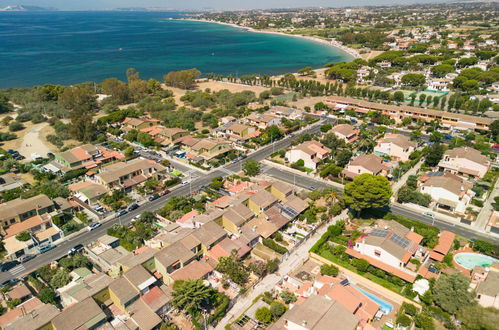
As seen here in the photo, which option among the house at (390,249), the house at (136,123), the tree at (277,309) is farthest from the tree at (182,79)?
the tree at (277,309)

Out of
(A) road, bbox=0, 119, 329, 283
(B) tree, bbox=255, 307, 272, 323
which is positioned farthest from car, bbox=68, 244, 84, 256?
(B) tree, bbox=255, 307, 272, 323

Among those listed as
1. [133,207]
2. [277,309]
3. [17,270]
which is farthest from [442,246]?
[17,270]

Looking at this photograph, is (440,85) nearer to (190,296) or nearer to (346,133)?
(346,133)

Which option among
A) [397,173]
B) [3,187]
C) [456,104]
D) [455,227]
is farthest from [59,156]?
[456,104]

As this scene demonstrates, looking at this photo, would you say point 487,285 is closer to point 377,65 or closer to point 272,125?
point 272,125

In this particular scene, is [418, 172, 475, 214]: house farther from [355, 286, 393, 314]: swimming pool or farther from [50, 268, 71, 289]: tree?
[50, 268, 71, 289]: tree

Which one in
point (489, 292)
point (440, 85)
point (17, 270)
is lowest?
point (17, 270)
